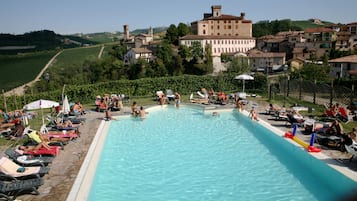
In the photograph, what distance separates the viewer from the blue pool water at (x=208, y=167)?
8.88 meters

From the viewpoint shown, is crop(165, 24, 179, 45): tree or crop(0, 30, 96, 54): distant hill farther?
crop(0, 30, 96, 54): distant hill

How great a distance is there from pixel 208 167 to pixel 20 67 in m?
88.4

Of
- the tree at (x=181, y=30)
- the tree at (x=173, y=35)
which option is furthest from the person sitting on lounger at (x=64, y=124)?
the tree at (x=181, y=30)

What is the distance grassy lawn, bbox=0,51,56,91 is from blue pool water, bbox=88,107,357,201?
5784 centimetres

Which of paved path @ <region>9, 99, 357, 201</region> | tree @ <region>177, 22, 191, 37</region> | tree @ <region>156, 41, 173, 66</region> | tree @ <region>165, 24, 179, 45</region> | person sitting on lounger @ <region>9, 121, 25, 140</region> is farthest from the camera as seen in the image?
tree @ <region>177, 22, 191, 37</region>

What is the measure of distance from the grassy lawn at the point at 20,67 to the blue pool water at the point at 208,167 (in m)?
57.8

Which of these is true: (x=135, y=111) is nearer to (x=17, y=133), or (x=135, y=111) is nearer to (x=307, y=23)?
(x=17, y=133)

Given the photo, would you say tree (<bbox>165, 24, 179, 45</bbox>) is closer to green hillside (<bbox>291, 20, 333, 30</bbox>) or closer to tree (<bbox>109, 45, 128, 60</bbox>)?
tree (<bbox>109, 45, 128, 60</bbox>)

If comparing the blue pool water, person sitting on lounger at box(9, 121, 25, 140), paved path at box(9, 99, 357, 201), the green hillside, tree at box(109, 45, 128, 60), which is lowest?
the blue pool water

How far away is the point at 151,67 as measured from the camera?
6575 centimetres

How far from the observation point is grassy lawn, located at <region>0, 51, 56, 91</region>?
68.9 metres

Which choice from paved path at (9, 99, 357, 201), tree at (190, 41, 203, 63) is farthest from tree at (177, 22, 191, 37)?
paved path at (9, 99, 357, 201)

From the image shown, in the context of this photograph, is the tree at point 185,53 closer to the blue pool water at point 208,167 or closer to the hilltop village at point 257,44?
the hilltop village at point 257,44

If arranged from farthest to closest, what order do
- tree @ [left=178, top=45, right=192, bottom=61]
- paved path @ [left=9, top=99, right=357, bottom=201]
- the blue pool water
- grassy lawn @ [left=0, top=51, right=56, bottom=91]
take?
grassy lawn @ [left=0, top=51, right=56, bottom=91] → tree @ [left=178, top=45, right=192, bottom=61] → the blue pool water → paved path @ [left=9, top=99, right=357, bottom=201]
